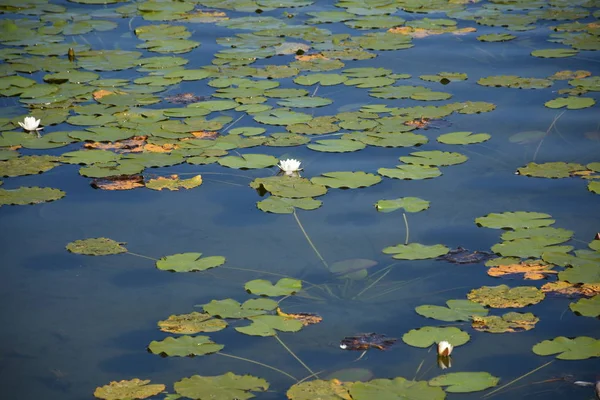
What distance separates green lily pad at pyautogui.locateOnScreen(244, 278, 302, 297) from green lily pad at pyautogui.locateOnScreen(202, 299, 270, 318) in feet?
0.30

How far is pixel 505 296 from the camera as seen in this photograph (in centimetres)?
292

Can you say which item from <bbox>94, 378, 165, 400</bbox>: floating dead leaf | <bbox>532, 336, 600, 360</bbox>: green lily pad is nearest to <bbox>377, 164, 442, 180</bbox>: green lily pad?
<bbox>532, 336, 600, 360</bbox>: green lily pad

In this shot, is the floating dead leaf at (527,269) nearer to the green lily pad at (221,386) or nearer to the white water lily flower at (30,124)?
the green lily pad at (221,386)

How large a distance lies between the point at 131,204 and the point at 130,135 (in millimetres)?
704

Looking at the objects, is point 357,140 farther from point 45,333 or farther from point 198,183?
point 45,333

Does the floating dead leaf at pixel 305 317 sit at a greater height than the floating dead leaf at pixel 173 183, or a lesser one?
lesser

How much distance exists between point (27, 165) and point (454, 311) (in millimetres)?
2211

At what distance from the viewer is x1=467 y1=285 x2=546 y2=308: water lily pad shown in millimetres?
2877

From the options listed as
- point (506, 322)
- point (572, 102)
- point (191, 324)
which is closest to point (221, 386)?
point (191, 324)

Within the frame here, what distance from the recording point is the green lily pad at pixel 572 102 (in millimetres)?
4633

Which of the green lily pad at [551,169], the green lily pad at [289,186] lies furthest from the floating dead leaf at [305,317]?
the green lily pad at [551,169]

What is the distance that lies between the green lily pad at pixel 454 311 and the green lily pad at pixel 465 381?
1.02 ft

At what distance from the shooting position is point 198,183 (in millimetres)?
3865

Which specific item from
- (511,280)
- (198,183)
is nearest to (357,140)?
(198,183)
